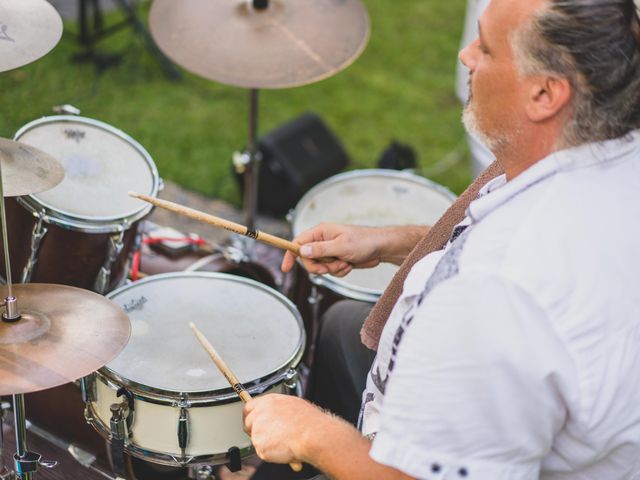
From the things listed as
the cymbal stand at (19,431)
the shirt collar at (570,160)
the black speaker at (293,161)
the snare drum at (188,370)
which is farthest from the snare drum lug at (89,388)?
the black speaker at (293,161)

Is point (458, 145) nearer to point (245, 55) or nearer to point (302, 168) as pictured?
point (302, 168)

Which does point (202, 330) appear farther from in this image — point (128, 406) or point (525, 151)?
point (525, 151)

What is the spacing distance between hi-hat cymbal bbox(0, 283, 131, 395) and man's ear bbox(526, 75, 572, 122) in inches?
33.6

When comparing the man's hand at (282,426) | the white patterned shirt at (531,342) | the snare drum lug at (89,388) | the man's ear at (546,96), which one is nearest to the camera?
the white patterned shirt at (531,342)

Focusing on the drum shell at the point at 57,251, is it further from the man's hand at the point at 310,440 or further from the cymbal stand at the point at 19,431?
the man's hand at the point at 310,440

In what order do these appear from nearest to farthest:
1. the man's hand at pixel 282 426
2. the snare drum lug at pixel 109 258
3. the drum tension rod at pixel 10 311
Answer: the man's hand at pixel 282 426, the drum tension rod at pixel 10 311, the snare drum lug at pixel 109 258

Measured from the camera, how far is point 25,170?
170 cm

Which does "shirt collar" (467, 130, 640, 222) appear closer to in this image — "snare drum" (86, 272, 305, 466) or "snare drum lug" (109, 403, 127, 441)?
"snare drum" (86, 272, 305, 466)

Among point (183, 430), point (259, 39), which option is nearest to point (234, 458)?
point (183, 430)

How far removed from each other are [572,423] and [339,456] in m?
0.38

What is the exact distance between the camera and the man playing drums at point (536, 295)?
1229 millimetres

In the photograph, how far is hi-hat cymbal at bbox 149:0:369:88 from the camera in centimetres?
253

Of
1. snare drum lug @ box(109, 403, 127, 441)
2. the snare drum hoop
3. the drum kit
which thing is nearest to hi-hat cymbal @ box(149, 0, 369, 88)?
the drum kit

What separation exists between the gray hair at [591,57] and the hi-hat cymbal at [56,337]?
0.90m
